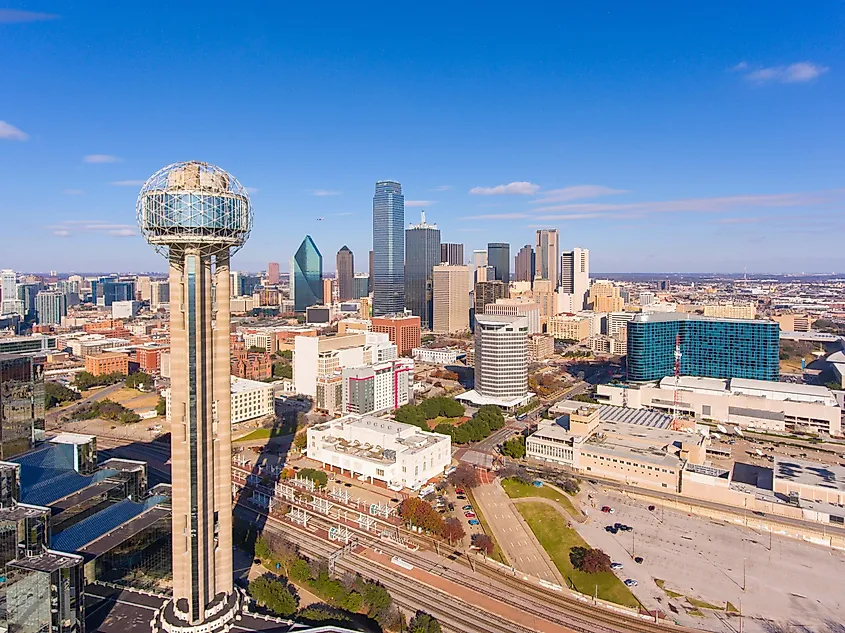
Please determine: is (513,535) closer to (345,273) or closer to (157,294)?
(157,294)

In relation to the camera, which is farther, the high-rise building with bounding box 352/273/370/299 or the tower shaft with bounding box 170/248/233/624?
the high-rise building with bounding box 352/273/370/299

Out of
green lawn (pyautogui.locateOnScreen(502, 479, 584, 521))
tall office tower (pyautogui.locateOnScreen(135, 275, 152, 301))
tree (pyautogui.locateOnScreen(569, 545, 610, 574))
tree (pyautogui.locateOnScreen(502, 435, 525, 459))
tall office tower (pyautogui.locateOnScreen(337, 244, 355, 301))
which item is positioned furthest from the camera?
tall office tower (pyautogui.locateOnScreen(337, 244, 355, 301))

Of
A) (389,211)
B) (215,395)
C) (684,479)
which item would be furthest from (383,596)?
(389,211)

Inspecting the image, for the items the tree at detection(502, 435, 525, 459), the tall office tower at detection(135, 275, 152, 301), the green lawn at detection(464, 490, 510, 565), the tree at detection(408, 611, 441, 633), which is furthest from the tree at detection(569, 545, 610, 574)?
the tall office tower at detection(135, 275, 152, 301)

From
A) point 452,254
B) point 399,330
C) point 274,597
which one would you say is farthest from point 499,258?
point 274,597

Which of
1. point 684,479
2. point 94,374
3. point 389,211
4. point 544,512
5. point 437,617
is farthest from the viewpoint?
point 389,211

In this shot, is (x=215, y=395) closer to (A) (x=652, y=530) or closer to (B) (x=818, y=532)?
(A) (x=652, y=530)

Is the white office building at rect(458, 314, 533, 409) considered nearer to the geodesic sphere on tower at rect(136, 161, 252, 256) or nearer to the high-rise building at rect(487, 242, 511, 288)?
the geodesic sphere on tower at rect(136, 161, 252, 256)
